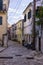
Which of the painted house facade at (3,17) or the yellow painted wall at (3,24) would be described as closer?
the painted house facade at (3,17)

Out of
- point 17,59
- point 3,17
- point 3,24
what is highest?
point 3,17

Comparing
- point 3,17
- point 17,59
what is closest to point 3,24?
point 3,17

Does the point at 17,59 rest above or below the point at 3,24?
below

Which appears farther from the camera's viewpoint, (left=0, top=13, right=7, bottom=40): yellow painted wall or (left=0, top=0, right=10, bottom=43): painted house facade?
(left=0, top=13, right=7, bottom=40): yellow painted wall

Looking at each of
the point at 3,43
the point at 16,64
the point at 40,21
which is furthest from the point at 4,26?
the point at 16,64

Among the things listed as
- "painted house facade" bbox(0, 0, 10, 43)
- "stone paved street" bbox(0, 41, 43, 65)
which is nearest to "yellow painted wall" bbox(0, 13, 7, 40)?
"painted house facade" bbox(0, 0, 10, 43)

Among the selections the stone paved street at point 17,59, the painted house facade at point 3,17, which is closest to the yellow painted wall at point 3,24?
the painted house facade at point 3,17

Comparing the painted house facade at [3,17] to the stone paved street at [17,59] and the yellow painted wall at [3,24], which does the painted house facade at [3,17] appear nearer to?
the yellow painted wall at [3,24]

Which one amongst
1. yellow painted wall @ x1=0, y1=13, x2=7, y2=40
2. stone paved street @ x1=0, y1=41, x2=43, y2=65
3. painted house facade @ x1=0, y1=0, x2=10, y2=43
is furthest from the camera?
yellow painted wall @ x1=0, y1=13, x2=7, y2=40

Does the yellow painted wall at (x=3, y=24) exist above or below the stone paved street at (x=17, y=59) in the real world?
above

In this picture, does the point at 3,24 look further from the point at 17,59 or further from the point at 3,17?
the point at 17,59

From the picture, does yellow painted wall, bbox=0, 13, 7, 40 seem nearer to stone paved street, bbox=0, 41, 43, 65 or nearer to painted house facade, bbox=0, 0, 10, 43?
painted house facade, bbox=0, 0, 10, 43

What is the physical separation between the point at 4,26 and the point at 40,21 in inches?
390

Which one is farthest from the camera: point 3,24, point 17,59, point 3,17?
point 3,24
